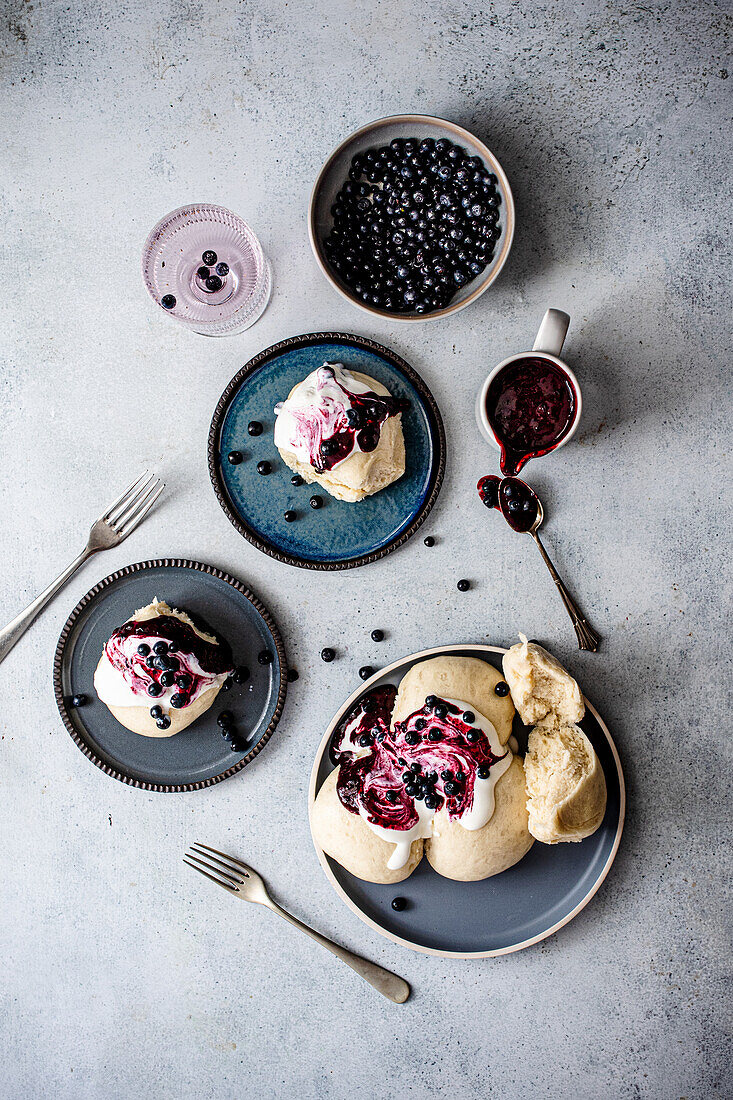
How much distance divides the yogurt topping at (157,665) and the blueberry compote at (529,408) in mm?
1218

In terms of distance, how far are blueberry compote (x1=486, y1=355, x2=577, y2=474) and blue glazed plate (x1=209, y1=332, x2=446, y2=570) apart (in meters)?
0.25

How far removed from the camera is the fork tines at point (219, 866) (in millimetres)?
2498

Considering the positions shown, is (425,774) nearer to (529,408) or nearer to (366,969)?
(366,969)

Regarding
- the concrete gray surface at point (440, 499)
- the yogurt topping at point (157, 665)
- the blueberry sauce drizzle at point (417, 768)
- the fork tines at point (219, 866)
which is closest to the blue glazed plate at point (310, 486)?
the concrete gray surface at point (440, 499)

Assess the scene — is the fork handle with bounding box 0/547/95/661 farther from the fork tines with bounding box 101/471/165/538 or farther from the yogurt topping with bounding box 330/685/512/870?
the yogurt topping with bounding box 330/685/512/870

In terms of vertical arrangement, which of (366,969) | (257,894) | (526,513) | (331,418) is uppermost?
(331,418)

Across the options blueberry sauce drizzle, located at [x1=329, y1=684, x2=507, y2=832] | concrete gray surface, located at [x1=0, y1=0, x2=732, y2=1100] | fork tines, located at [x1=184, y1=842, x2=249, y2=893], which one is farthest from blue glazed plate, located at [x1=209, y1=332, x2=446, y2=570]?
fork tines, located at [x1=184, y1=842, x2=249, y2=893]

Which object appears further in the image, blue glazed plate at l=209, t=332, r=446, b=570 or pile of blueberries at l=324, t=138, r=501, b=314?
blue glazed plate at l=209, t=332, r=446, b=570

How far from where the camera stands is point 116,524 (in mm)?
2537

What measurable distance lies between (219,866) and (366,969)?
64 centimetres

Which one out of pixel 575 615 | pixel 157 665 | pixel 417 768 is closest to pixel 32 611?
pixel 157 665

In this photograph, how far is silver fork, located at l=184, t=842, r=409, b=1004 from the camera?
2.45 m

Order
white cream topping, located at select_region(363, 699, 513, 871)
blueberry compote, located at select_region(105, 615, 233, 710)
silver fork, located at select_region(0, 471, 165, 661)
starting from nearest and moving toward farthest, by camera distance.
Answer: white cream topping, located at select_region(363, 699, 513, 871), blueberry compote, located at select_region(105, 615, 233, 710), silver fork, located at select_region(0, 471, 165, 661)

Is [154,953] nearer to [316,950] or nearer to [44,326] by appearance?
[316,950]
